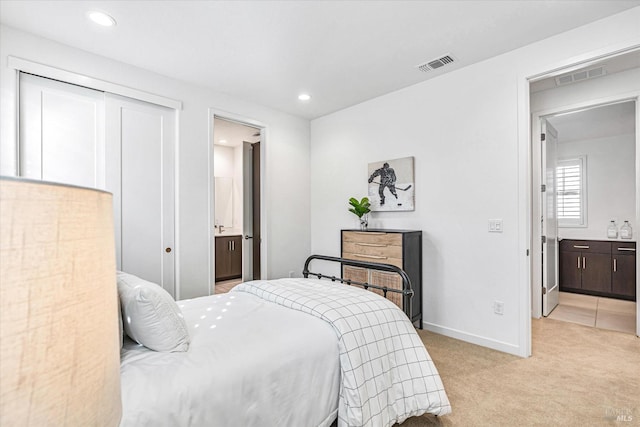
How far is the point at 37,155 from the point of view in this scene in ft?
8.82

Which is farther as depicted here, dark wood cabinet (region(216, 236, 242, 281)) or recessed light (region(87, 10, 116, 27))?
dark wood cabinet (region(216, 236, 242, 281))

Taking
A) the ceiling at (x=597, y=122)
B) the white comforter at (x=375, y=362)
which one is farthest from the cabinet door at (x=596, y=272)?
the white comforter at (x=375, y=362)

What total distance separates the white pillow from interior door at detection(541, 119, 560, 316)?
421cm

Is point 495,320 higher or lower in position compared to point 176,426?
lower

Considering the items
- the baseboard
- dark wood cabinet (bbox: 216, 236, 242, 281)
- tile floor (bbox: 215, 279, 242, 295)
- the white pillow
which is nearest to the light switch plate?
the baseboard

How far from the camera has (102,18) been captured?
2432 millimetres

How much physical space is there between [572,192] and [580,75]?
302 cm

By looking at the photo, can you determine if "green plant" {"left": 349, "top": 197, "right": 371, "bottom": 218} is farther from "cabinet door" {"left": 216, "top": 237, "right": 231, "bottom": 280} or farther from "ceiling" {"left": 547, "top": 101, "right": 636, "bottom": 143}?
"cabinet door" {"left": 216, "top": 237, "right": 231, "bottom": 280}

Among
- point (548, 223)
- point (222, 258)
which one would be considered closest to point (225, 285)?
point (222, 258)

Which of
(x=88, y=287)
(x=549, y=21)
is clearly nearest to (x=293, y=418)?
(x=88, y=287)

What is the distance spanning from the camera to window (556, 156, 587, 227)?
215 inches

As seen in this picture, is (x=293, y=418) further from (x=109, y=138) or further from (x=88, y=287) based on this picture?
(x=109, y=138)

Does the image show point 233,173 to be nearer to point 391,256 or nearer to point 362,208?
point 362,208

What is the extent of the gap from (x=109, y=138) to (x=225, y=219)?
141 inches
